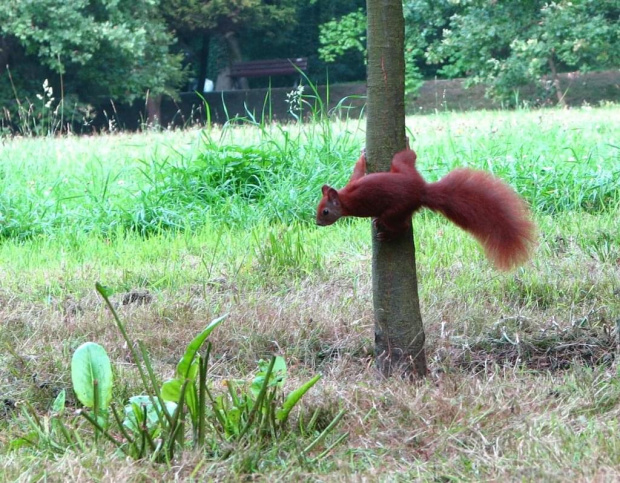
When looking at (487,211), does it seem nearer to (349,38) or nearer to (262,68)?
(349,38)

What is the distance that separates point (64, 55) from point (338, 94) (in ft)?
26.7

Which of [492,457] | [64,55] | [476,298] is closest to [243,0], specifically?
[64,55]

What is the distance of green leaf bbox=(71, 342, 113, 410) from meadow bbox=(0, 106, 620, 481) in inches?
4.3

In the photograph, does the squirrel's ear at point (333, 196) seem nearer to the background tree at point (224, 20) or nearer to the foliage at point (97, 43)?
the foliage at point (97, 43)

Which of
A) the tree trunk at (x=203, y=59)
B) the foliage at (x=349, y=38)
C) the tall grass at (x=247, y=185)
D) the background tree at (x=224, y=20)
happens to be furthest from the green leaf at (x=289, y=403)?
the tree trunk at (x=203, y=59)

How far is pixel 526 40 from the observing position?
67.8 ft

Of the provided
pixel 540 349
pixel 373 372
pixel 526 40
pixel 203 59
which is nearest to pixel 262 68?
pixel 203 59

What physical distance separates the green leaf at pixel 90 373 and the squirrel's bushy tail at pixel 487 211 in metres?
0.91

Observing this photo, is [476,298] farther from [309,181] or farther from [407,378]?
[309,181]

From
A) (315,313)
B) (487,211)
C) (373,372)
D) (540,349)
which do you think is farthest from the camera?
(315,313)

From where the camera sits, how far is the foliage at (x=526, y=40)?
1923cm

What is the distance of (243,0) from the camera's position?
2097 cm

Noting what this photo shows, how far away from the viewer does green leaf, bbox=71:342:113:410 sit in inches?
72.9

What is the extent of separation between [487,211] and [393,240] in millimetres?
302
